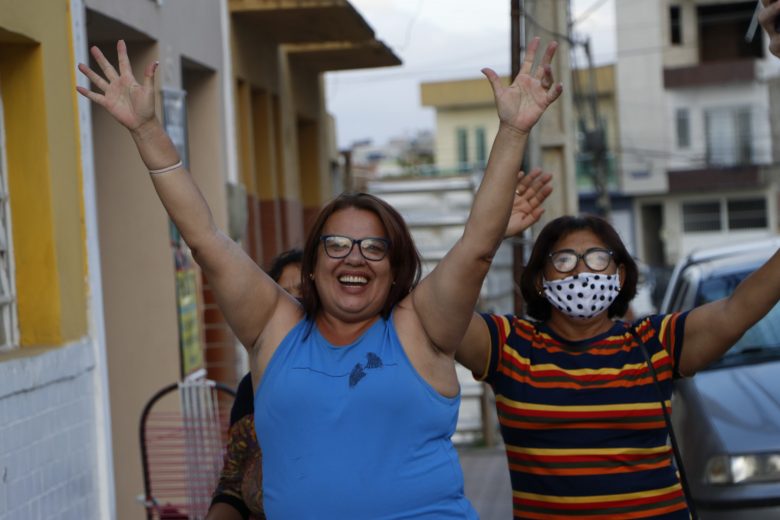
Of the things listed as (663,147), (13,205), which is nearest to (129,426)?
(13,205)

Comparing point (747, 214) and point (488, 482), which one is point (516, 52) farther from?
point (747, 214)

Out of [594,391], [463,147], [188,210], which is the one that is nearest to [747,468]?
[594,391]

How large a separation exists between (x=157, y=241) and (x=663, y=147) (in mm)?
37456

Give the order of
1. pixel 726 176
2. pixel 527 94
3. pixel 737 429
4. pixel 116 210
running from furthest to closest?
pixel 726 176 → pixel 116 210 → pixel 737 429 → pixel 527 94

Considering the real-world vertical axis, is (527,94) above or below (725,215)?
above

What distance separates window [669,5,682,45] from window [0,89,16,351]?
4056 cm

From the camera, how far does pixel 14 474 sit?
5570 millimetres

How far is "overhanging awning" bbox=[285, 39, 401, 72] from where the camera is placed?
14328mm

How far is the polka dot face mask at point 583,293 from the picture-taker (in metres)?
4.09

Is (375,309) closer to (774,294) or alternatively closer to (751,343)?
(774,294)

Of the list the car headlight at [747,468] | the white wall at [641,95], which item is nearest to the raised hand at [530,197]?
the car headlight at [747,468]

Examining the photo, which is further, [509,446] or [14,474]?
[14,474]

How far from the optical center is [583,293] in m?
4.10

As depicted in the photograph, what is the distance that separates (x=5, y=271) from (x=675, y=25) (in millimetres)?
41063
